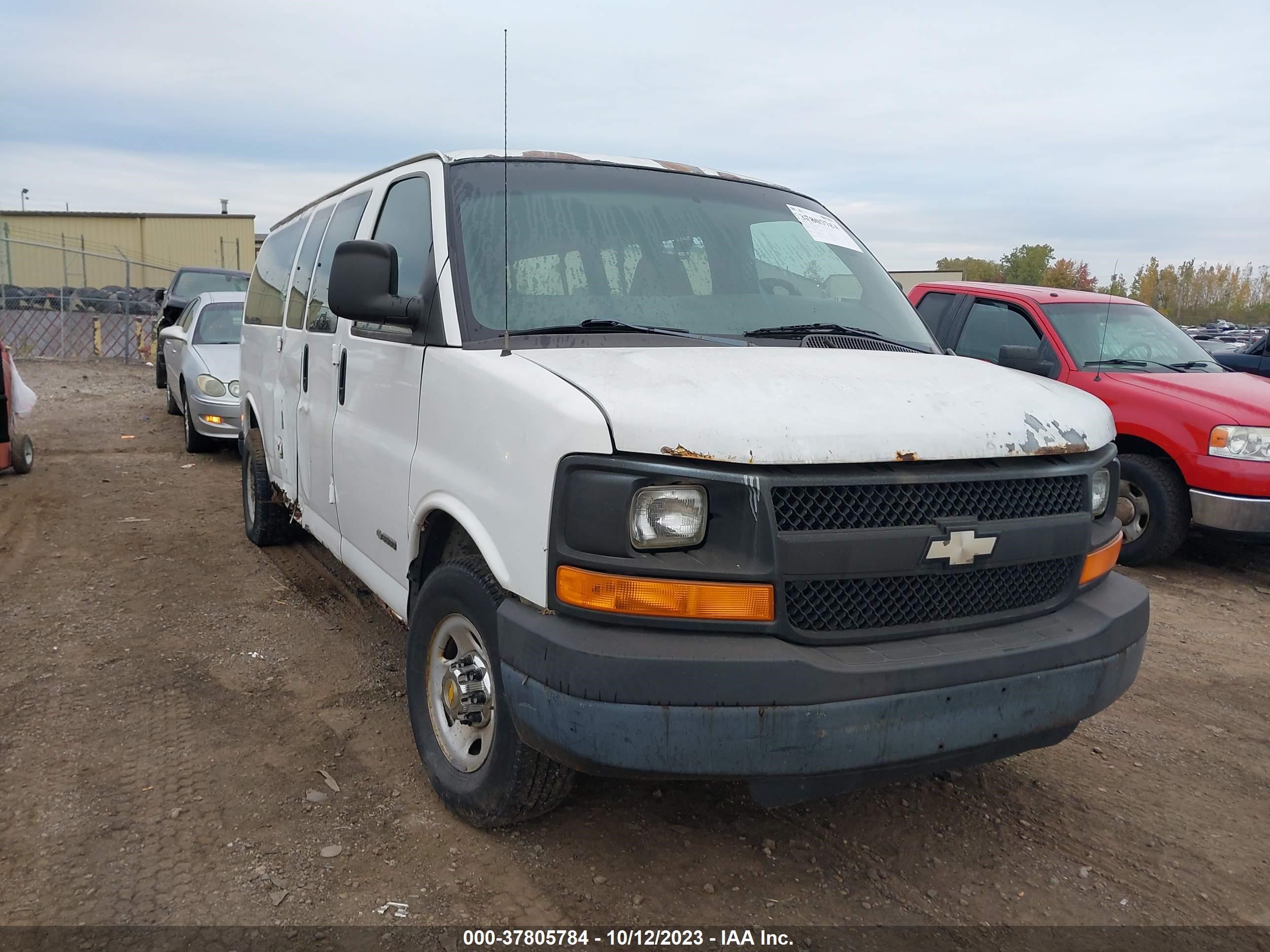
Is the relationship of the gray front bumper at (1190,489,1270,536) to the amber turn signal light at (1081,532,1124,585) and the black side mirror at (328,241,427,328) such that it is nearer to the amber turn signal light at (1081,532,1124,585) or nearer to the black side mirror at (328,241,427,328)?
the amber turn signal light at (1081,532,1124,585)

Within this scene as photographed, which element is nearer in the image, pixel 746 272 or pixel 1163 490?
pixel 746 272

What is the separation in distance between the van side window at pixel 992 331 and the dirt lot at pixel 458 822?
3019 mm

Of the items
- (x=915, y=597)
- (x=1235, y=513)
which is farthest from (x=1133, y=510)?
(x=915, y=597)

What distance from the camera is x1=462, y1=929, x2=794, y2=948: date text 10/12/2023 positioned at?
249 centimetres

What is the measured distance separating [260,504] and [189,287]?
12.2m

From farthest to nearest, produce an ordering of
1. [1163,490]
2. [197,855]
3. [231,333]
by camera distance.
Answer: [231,333] < [1163,490] < [197,855]

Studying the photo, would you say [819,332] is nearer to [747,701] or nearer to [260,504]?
[747,701]

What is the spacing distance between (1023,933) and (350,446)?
282 centimetres

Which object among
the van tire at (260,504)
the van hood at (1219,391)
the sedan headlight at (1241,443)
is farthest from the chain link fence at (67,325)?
the sedan headlight at (1241,443)

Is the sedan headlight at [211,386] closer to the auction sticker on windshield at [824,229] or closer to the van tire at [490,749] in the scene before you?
the auction sticker on windshield at [824,229]

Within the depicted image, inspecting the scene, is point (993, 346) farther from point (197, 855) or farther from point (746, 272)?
point (197, 855)

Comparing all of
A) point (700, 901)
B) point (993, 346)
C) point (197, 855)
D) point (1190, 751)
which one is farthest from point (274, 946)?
point (993, 346)

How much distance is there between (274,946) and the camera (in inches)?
96.7

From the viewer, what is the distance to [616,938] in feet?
8.22
